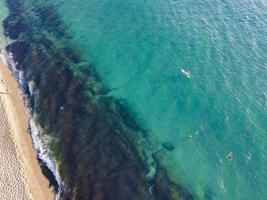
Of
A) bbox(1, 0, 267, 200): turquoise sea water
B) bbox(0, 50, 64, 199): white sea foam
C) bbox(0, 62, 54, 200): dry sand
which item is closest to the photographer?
bbox(0, 62, 54, 200): dry sand

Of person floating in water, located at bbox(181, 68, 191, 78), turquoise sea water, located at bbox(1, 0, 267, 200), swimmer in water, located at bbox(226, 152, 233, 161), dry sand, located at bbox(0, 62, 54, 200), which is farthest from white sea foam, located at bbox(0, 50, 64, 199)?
person floating in water, located at bbox(181, 68, 191, 78)

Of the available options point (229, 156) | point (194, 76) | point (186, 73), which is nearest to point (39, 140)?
point (186, 73)

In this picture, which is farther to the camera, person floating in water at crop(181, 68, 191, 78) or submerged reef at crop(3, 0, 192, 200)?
person floating in water at crop(181, 68, 191, 78)

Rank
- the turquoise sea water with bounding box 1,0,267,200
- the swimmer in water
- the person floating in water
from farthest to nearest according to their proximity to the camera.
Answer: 1. the person floating in water
2. the swimmer in water
3. the turquoise sea water with bounding box 1,0,267,200

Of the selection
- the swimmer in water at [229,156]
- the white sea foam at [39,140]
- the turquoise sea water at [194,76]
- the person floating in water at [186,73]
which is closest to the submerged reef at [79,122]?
the white sea foam at [39,140]

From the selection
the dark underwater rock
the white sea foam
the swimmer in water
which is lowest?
the swimmer in water

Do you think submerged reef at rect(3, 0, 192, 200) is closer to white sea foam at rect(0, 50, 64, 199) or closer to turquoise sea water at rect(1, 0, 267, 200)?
white sea foam at rect(0, 50, 64, 199)

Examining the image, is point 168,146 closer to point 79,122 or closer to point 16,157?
point 79,122

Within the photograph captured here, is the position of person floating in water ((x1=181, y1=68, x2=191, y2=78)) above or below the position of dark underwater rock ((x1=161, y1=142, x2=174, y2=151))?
above
